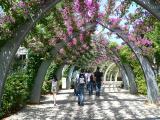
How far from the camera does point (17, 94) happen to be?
1745 cm

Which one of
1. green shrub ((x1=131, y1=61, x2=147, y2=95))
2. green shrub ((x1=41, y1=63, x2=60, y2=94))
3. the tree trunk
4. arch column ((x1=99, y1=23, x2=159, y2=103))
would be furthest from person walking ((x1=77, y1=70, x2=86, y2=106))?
green shrub ((x1=131, y1=61, x2=147, y2=95))

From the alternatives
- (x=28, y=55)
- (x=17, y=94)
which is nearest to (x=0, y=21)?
(x=17, y=94)

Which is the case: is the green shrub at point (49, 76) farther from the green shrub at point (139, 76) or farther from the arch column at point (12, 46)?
the arch column at point (12, 46)

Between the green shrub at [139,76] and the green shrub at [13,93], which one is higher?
the green shrub at [139,76]

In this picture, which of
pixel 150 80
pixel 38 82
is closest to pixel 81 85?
pixel 38 82

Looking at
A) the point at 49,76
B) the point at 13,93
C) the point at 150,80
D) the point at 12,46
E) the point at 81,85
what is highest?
the point at 49,76

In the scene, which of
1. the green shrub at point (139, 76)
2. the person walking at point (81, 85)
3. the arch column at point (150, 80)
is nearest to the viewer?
the person walking at point (81, 85)

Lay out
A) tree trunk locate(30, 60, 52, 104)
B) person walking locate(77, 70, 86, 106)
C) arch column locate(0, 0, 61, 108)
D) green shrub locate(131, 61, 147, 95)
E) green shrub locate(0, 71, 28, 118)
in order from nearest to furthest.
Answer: arch column locate(0, 0, 61, 108) < green shrub locate(0, 71, 28, 118) < person walking locate(77, 70, 86, 106) < tree trunk locate(30, 60, 52, 104) < green shrub locate(131, 61, 147, 95)

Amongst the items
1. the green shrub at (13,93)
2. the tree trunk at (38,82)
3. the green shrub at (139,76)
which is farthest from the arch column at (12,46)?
the green shrub at (139,76)

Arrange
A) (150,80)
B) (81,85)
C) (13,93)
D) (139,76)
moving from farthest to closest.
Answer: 1. (139,76)
2. (150,80)
3. (81,85)
4. (13,93)

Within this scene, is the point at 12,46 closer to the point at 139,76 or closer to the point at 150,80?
the point at 150,80

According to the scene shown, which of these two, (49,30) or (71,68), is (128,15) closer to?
(49,30)

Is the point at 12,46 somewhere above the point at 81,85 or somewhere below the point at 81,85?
above

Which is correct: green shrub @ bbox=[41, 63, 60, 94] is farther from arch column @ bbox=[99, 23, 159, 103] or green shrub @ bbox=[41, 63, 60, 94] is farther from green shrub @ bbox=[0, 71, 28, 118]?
arch column @ bbox=[99, 23, 159, 103]
